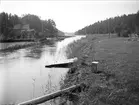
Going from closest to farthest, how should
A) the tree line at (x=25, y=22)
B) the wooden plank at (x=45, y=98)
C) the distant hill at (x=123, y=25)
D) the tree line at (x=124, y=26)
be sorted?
the wooden plank at (x=45, y=98) < the tree line at (x=124, y=26) < the tree line at (x=25, y=22) < the distant hill at (x=123, y=25)

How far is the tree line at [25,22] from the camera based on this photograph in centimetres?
5531

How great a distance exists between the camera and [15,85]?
31.1 ft

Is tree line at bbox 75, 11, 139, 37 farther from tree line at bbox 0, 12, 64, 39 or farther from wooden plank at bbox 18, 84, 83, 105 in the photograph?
wooden plank at bbox 18, 84, 83, 105

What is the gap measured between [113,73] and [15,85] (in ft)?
22.7

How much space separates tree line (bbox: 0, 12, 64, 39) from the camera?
5531 cm

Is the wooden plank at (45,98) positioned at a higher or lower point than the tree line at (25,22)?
lower

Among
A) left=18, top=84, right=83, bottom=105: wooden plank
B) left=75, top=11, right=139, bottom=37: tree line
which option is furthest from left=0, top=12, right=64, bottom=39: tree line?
left=18, top=84, right=83, bottom=105: wooden plank

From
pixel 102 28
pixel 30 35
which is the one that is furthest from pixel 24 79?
pixel 102 28

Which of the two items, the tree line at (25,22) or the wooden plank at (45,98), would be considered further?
the tree line at (25,22)

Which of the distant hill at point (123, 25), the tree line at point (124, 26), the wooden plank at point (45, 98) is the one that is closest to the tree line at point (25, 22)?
the tree line at point (124, 26)

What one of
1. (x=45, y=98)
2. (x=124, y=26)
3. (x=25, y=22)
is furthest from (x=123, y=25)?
(x=45, y=98)

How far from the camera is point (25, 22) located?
85312 millimetres

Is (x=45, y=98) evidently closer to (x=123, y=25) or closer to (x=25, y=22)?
(x=123, y=25)

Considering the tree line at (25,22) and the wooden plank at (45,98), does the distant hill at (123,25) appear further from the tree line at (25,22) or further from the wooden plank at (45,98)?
the wooden plank at (45,98)
